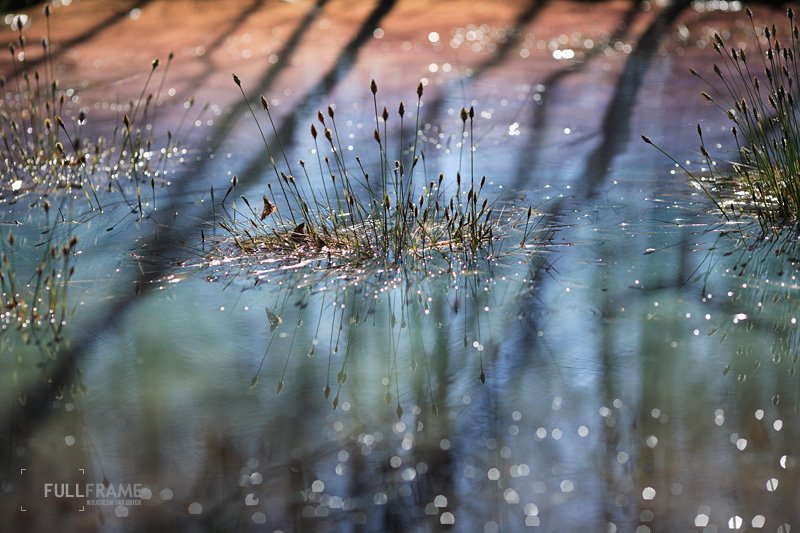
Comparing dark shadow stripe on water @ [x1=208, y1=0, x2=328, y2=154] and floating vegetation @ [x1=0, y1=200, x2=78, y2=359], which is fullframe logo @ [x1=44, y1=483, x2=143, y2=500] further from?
dark shadow stripe on water @ [x1=208, y1=0, x2=328, y2=154]

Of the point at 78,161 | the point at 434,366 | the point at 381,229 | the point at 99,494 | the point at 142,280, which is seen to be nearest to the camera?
the point at 99,494

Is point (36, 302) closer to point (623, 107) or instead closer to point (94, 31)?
point (623, 107)

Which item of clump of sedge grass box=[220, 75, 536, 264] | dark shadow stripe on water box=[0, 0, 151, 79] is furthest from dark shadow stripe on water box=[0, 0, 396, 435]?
dark shadow stripe on water box=[0, 0, 151, 79]

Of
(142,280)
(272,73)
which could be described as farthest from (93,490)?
(272,73)

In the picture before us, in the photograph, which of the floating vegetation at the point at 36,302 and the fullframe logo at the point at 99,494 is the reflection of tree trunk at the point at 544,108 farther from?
the fullframe logo at the point at 99,494

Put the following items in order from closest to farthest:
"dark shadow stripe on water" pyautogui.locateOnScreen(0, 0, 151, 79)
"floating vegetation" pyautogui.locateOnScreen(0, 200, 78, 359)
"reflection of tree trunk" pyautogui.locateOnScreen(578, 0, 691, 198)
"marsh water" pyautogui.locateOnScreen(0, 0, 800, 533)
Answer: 1. "marsh water" pyautogui.locateOnScreen(0, 0, 800, 533)
2. "floating vegetation" pyautogui.locateOnScreen(0, 200, 78, 359)
3. "reflection of tree trunk" pyautogui.locateOnScreen(578, 0, 691, 198)
4. "dark shadow stripe on water" pyautogui.locateOnScreen(0, 0, 151, 79)

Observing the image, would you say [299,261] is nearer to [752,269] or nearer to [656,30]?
[752,269]

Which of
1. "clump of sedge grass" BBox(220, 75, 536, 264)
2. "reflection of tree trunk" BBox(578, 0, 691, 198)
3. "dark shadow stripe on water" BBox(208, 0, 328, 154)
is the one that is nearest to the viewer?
"clump of sedge grass" BBox(220, 75, 536, 264)

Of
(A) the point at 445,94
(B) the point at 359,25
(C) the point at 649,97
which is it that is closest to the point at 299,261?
(A) the point at 445,94
